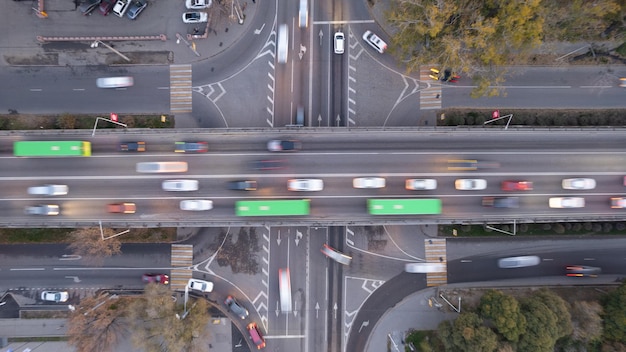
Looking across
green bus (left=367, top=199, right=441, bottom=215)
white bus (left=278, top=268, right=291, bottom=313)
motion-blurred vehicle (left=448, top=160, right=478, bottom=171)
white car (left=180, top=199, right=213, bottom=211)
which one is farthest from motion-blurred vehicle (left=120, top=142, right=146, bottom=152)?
motion-blurred vehicle (left=448, top=160, right=478, bottom=171)

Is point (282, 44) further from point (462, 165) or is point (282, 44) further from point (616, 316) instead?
point (616, 316)

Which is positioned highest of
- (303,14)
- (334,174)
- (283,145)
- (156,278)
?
(303,14)

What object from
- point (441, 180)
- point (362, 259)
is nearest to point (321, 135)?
point (441, 180)

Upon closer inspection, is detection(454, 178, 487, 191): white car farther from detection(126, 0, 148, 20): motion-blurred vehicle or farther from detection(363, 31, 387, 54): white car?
detection(126, 0, 148, 20): motion-blurred vehicle

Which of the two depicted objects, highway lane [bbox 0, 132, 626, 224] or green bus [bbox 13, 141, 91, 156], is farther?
highway lane [bbox 0, 132, 626, 224]

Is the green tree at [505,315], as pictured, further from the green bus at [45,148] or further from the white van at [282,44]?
the green bus at [45,148]

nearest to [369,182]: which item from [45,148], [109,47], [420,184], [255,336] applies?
[420,184]

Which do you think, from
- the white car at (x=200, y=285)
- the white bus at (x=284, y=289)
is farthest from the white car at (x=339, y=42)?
the white car at (x=200, y=285)
